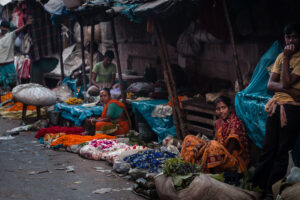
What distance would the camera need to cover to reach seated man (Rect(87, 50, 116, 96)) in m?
11.2

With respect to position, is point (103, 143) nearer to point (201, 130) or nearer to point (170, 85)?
point (170, 85)

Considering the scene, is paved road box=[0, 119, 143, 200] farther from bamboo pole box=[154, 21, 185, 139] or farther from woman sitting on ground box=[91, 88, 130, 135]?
bamboo pole box=[154, 21, 185, 139]

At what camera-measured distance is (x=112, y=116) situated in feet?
29.3

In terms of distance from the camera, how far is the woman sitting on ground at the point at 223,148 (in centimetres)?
559

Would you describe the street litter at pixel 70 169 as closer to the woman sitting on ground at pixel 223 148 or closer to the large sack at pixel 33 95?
the woman sitting on ground at pixel 223 148

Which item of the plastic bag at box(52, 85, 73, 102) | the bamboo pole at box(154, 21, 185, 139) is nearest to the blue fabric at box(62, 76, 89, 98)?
the plastic bag at box(52, 85, 73, 102)

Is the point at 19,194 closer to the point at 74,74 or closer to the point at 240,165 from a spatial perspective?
the point at 240,165

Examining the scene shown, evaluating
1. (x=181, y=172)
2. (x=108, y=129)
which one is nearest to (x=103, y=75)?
(x=108, y=129)

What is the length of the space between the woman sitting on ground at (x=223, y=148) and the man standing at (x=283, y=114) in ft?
1.59

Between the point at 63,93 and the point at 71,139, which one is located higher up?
the point at 63,93

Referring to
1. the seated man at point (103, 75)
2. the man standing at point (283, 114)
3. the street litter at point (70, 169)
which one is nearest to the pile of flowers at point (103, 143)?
the street litter at point (70, 169)

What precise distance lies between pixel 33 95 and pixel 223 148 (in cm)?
638

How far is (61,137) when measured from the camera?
860 centimetres

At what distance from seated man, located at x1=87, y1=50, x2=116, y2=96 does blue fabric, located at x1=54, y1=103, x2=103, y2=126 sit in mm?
957
